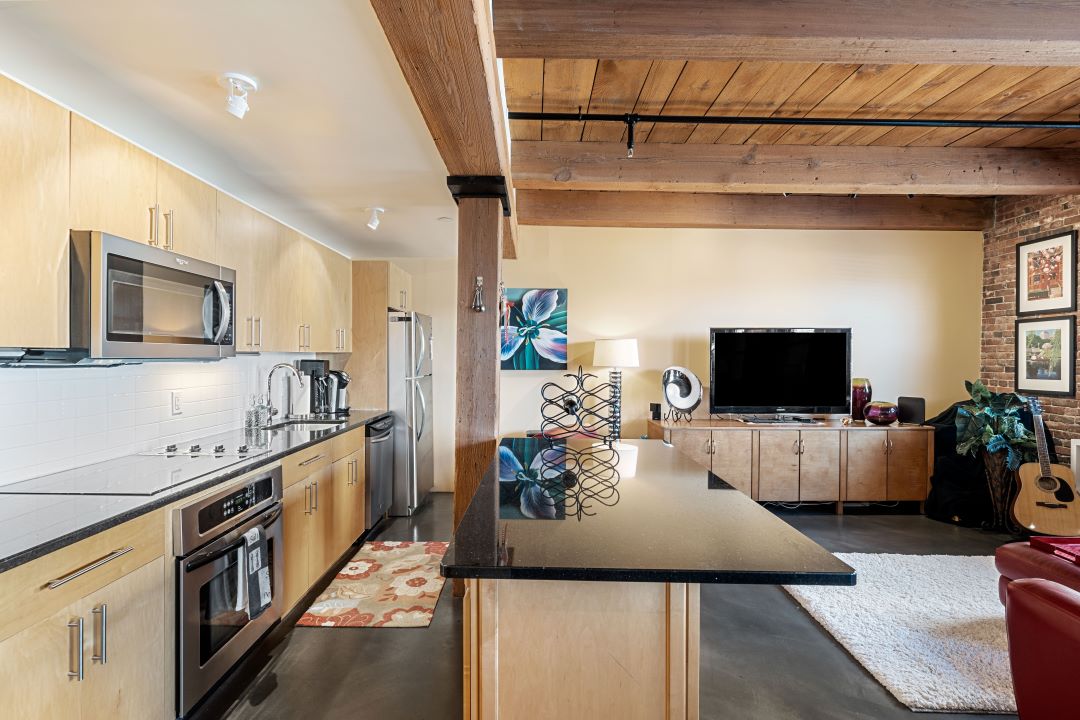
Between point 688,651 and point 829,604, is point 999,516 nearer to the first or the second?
point 829,604

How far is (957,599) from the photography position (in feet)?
9.23

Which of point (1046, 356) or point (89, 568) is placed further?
point (1046, 356)

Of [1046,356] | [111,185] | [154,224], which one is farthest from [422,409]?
[1046,356]

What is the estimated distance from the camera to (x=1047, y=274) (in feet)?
13.4

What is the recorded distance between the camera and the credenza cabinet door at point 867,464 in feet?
14.2

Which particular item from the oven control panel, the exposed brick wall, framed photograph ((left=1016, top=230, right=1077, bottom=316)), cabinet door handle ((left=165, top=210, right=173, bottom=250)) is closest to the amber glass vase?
the exposed brick wall

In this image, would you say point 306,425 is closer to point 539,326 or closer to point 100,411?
point 100,411

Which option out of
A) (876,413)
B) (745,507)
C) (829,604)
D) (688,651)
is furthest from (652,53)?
(876,413)

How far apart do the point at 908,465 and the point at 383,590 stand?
13.6 feet

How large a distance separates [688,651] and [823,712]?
1204mm

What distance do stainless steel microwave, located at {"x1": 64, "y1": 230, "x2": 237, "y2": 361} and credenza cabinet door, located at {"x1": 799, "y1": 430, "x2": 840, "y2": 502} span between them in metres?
4.11

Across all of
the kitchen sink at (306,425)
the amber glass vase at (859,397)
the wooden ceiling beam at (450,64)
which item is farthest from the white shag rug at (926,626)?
the kitchen sink at (306,425)

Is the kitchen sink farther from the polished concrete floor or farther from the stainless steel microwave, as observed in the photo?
the polished concrete floor

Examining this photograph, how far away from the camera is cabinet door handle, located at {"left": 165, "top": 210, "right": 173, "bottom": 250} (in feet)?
7.12
